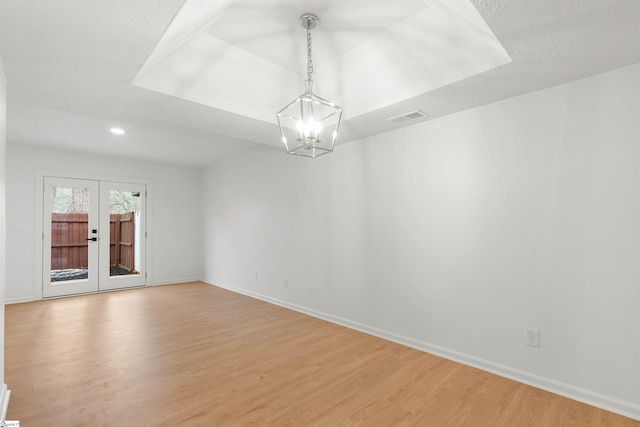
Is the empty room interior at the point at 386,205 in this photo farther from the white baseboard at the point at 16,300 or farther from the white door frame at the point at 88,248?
the white door frame at the point at 88,248

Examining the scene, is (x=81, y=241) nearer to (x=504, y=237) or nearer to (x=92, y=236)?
(x=92, y=236)

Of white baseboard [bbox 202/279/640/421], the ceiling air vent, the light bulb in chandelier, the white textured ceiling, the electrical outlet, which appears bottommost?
white baseboard [bbox 202/279/640/421]

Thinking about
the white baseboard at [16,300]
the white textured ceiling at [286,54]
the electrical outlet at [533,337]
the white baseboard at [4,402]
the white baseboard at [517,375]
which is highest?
the white textured ceiling at [286,54]

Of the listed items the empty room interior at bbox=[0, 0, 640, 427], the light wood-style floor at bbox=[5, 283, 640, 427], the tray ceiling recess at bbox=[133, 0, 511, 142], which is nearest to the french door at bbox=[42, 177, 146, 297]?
the empty room interior at bbox=[0, 0, 640, 427]

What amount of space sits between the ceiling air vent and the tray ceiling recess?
0.13 m

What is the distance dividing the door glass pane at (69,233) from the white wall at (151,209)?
0.93 ft

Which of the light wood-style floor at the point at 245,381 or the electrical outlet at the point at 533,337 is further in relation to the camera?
the electrical outlet at the point at 533,337

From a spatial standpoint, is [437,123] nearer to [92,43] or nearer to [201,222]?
[92,43]

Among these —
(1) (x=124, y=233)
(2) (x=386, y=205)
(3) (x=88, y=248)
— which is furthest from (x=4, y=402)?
(1) (x=124, y=233)

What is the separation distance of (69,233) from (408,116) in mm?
6097

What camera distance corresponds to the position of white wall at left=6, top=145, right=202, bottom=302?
5047 millimetres

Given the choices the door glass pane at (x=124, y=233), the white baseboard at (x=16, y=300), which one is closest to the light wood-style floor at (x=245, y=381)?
the white baseboard at (x=16, y=300)

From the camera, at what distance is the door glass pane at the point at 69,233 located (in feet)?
17.8

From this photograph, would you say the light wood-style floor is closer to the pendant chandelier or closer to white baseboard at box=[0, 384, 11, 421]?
white baseboard at box=[0, 384, 11, 421]
